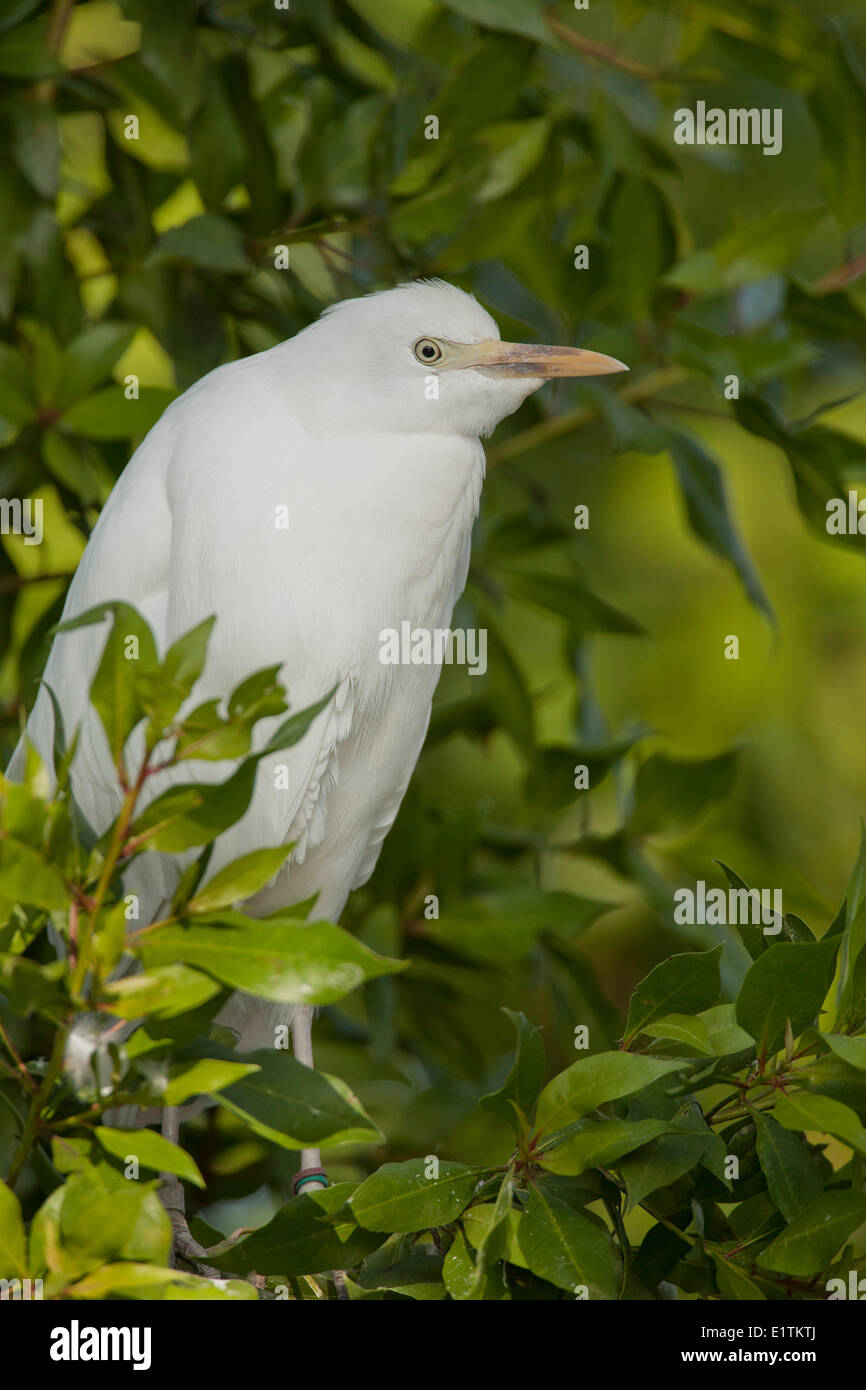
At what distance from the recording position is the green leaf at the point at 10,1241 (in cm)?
80

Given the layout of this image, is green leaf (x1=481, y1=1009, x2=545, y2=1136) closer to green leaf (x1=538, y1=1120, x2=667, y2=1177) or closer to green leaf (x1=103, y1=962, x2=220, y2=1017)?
green leaf (x1=538, y1=1120, x2=667, y2=1177)

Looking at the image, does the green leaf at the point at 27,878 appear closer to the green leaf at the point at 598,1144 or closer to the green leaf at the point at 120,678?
the green leaf at the point at 120,678

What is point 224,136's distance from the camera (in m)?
1.57

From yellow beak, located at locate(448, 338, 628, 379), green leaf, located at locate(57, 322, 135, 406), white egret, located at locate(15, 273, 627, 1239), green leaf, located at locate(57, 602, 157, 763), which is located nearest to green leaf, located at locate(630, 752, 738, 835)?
white egret, located at locate(15, 273, 627, 1239)

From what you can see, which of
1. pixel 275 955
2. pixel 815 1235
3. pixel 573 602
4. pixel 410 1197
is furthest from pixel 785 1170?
pixel 573 602

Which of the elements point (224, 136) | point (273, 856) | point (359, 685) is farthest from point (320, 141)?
point (273, 856)

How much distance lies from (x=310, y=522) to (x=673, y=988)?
62cm

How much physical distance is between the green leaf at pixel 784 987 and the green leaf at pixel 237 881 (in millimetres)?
347

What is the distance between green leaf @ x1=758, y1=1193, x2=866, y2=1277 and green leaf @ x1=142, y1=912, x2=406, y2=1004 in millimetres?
401

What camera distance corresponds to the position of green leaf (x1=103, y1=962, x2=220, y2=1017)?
755mm

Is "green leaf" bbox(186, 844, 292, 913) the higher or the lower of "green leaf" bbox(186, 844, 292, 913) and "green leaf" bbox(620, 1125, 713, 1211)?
the higher

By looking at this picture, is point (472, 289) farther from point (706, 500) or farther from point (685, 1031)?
point (685, 1031)

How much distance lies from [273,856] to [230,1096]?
17 centimetres

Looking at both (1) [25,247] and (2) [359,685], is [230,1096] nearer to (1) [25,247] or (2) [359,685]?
(2) [359,685]
